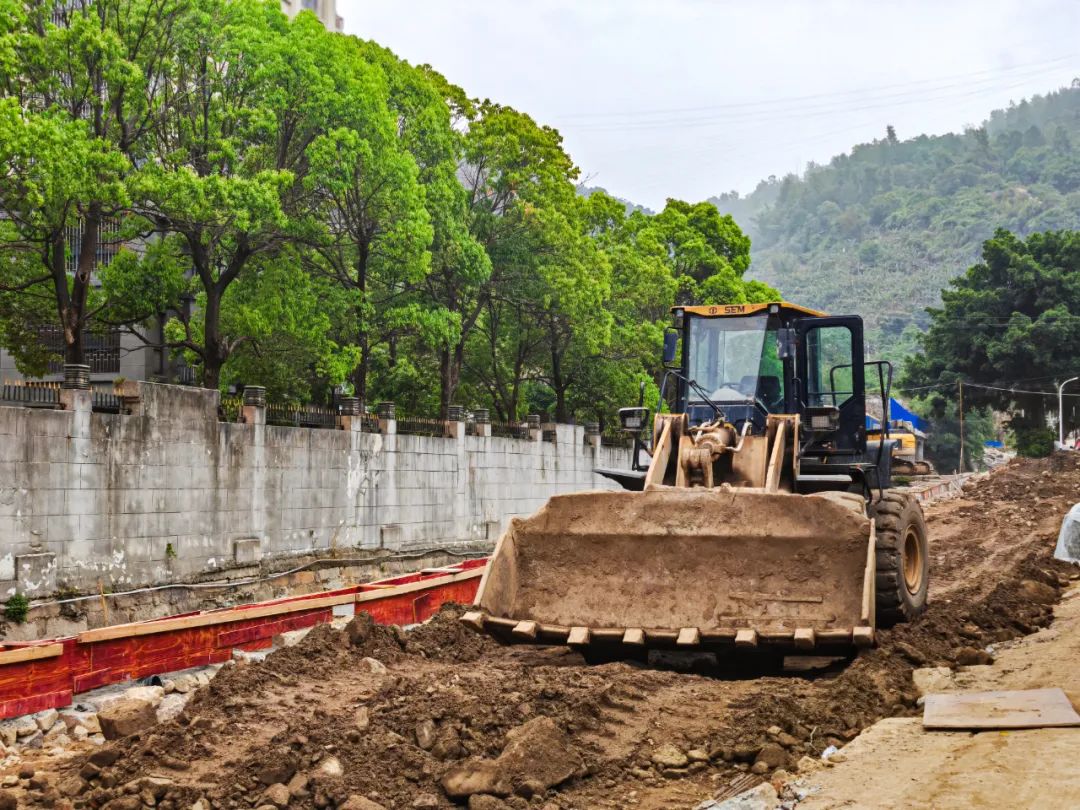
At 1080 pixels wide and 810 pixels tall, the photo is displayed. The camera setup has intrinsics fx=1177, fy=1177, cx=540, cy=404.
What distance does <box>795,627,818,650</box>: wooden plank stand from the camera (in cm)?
871

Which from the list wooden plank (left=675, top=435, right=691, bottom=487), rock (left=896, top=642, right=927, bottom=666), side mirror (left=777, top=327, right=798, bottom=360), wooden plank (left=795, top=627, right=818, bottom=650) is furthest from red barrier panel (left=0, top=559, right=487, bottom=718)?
rock (left=896, top=642, right=927, bottom=666)

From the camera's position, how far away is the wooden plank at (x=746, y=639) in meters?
8.80

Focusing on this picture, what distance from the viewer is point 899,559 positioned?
34.3 ft

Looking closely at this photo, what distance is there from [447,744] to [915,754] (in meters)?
2.73

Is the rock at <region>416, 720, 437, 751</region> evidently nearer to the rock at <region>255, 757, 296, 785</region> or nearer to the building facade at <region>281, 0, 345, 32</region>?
the rock at <region>255, 757, 296, 785</region>

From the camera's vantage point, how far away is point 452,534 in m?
29.7

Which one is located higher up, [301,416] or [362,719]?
[301,416]

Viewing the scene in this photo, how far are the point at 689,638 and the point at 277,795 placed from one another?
12.2ft

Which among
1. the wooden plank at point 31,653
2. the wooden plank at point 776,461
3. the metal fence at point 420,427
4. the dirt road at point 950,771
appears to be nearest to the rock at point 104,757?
the wooden plank at point 31,653

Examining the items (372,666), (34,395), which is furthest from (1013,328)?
(372,666)

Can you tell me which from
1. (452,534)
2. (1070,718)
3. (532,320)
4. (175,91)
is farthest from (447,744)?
(532,320)

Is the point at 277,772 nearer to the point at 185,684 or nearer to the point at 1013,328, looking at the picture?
the point at 185,684

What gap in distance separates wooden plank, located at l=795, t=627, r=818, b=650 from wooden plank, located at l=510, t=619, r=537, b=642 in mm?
2081

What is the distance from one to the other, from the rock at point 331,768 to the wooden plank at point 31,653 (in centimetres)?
379
